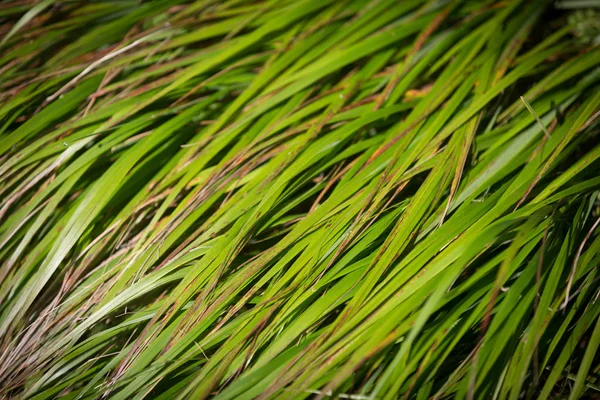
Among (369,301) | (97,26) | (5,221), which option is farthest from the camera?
(97,26)

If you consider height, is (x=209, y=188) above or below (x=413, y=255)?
above

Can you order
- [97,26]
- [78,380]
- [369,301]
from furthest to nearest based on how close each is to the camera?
[97,26], [78,380], [369,301]

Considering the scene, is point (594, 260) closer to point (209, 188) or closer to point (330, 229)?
point (330, 229)

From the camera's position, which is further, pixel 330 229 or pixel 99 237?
pixel 99 237

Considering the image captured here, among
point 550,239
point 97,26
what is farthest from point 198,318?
point 97,26

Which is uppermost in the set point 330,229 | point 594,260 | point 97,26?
point 97,26

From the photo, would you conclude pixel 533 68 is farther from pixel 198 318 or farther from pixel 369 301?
pixel 198 318
